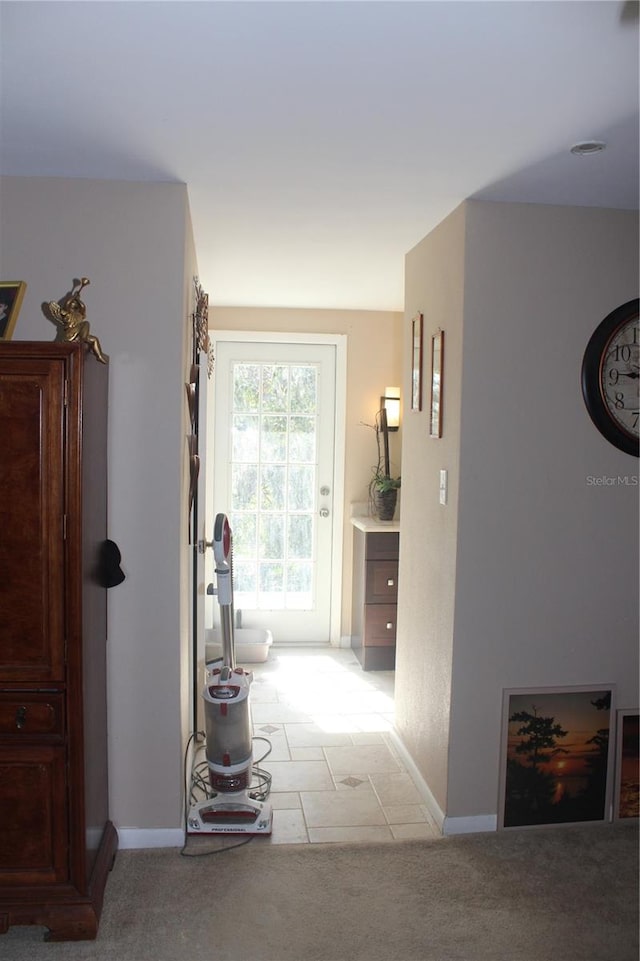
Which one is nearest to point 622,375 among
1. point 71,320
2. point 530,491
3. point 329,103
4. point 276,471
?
point 530,491

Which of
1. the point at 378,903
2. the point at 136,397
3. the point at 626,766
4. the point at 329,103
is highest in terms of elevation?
the point at 329,103

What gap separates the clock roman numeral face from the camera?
2.99 metres

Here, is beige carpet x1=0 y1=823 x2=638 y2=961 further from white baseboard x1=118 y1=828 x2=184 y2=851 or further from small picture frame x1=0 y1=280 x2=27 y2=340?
small picture frame x1=0 y1=280 x2=27 y2=340

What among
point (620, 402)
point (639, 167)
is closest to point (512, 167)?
point (639, 167)

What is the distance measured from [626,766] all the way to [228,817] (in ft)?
5.10

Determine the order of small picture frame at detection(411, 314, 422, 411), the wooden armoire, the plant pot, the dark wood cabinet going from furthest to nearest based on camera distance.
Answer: the plant pot, the dark wood cabinet, small picture frame at detection(411, 314, 422, 411), the wooden armoire

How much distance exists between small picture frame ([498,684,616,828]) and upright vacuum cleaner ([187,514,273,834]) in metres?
0.96

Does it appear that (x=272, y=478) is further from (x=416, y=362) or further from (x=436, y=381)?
(x=436, y=381)

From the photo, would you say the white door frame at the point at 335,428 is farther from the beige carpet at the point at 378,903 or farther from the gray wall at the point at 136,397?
the beige carpet at the point at 378,903

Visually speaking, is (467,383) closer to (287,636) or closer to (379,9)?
(379,9)

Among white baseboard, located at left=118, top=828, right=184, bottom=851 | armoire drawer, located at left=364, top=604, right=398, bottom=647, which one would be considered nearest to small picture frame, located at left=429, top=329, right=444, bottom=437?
white baseboard, located at left=118, top=828, right=184, bottom=851

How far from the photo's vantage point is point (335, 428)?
18.0ft

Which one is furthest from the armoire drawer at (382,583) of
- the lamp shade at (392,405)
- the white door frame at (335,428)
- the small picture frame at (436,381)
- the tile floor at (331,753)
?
the small picture frame at (436,381)

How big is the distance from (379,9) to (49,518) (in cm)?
157
